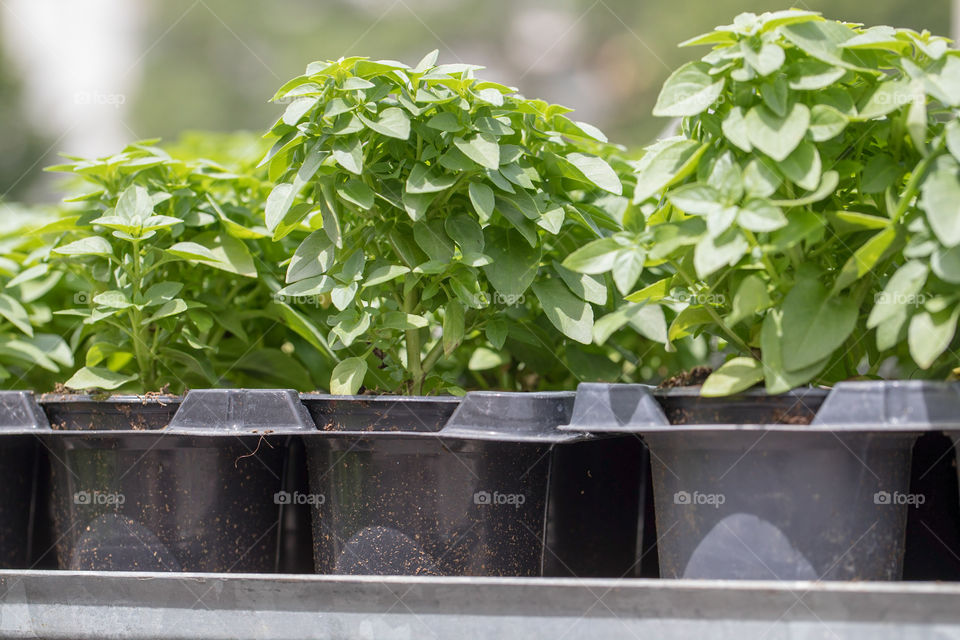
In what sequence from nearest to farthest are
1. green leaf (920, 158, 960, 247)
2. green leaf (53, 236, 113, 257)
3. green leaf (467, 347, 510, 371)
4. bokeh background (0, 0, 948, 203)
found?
green leaf (920, 158, 960, 247) → green leaf (53, 236, 113, 257) → green leaf (467, 347, 510, 371) → bokeh background (0, 0, 948, 203)

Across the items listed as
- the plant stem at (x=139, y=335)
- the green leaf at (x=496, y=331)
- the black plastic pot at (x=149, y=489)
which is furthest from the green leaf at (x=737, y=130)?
the plant stem at (x=139, y=335)

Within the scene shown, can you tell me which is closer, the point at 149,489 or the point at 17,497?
the point at 149,489

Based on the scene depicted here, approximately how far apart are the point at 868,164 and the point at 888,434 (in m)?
0.25

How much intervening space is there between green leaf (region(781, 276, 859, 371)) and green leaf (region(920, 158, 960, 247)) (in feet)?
0.34

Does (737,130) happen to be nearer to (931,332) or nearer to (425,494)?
(931,332)

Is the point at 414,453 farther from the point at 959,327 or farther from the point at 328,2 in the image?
the point at 328,2

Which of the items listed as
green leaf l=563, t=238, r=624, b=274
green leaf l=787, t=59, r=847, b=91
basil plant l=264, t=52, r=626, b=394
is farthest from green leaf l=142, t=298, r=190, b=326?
green leaf l=787, t=59, r=847, b=91

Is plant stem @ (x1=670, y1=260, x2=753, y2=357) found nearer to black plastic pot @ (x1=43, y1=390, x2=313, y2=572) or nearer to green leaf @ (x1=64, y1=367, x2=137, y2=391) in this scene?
black plastic pot @ (x1=43, y1=390, x2=313, y2=572)

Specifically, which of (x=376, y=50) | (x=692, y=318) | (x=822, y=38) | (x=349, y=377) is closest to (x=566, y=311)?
(x=692, y=318)

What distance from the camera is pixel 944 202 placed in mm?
608

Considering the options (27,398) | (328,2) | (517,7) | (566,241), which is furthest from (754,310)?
(328,2)

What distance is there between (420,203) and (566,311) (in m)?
0.21

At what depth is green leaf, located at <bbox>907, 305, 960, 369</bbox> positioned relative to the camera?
609 mm

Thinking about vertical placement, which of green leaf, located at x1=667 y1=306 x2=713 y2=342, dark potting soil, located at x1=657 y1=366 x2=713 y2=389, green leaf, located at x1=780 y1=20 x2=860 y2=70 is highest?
green leaf, located at x1=780 y1=20 x2=860 y2=70
